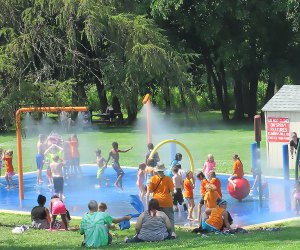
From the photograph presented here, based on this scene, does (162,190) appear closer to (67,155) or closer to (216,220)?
(216,220)

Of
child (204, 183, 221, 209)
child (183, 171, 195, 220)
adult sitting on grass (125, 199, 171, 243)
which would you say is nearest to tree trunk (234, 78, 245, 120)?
child (183, 171, 195, 220)

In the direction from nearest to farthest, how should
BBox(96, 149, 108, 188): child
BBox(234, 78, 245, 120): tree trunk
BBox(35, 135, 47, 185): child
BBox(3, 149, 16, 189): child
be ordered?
BBox(96, 149, 108, 188): child, BBox(3, 149, 16, 189): child, BBox(35, 135, 47, 185): child, BBox(234, 78, 245, 120): tree trunk

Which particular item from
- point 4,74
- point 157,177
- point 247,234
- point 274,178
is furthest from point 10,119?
point 274,178

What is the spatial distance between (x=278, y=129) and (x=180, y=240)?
1314 centimetres

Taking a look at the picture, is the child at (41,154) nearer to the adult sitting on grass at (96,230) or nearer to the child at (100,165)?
the child at (100,165)

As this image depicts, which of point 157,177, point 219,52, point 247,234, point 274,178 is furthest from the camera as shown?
point 219,52

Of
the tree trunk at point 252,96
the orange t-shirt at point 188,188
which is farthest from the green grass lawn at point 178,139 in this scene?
the orange t-shirt at point 188,188

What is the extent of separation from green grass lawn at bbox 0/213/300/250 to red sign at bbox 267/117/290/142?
8.75 meters

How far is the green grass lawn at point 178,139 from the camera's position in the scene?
32.4 metres

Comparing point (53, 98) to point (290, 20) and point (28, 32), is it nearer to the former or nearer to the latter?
point (28, 32)

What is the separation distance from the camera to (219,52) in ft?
153

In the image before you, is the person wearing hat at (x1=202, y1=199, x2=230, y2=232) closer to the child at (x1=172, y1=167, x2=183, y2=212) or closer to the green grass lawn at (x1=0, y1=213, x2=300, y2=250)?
the green grass lawn at (x1=0, y1=213, x2=300, y2=250)

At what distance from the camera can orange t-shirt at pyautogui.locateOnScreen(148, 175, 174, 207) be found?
1767 centimetres

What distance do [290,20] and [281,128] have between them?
22.3m
